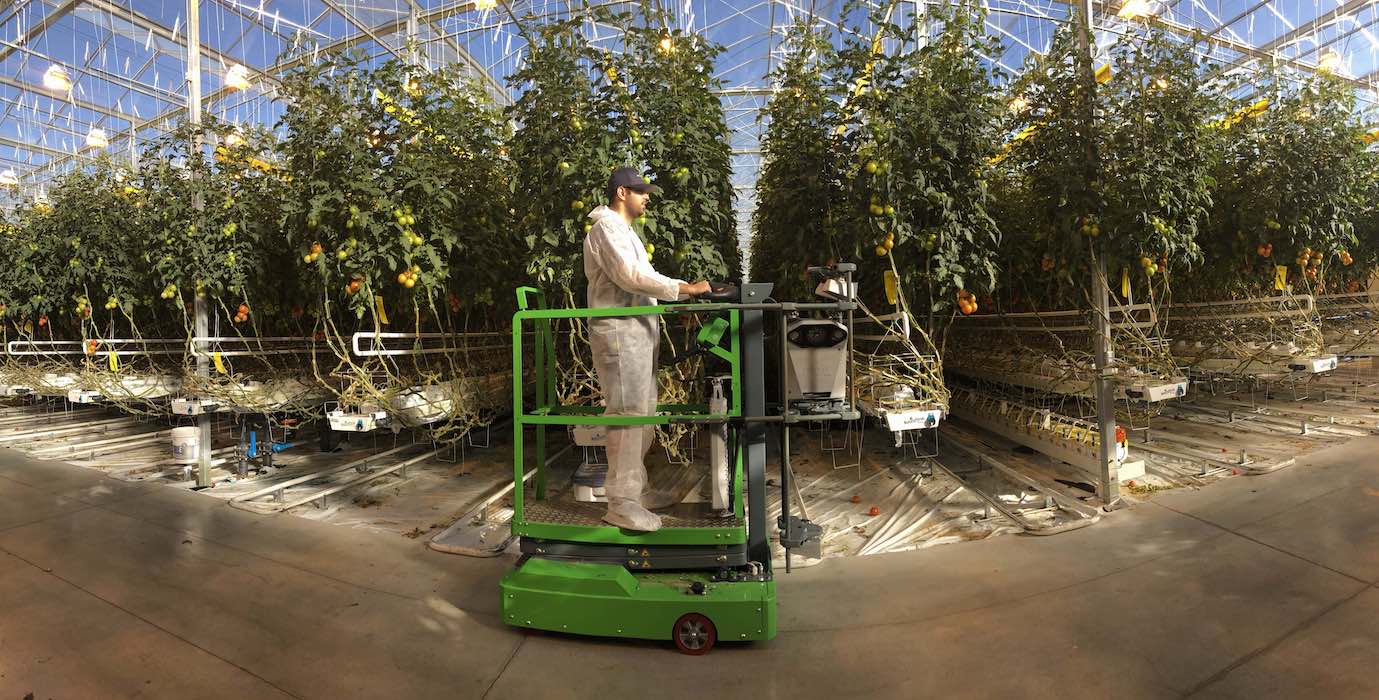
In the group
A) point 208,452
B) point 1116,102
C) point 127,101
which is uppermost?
point 127,101

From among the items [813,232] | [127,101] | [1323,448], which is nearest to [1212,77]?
[813,232]

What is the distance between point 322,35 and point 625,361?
8.22m

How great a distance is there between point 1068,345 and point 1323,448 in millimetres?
2395

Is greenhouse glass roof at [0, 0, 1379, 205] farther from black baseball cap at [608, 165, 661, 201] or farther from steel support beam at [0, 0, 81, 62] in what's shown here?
black baseball cap at [608, 165, 661, 201]

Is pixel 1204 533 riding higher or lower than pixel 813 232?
lower

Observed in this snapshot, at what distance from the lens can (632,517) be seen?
112 inches

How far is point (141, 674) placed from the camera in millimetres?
2537

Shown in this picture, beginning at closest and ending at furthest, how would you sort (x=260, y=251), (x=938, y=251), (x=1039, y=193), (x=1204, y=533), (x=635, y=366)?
1. (x=635, y=366)
2. (x=1204, y=533)
3. (x=938, y=251)
4. (x=1039, y=193)
5. (x=260, y=251)

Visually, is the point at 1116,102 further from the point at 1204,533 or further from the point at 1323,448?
the point at 1323,448

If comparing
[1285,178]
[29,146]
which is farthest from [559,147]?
[29,146]

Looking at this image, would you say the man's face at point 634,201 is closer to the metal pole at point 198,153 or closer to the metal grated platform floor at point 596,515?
the metal grated platform floor at point 596,515

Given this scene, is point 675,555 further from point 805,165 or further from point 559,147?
point 805,165

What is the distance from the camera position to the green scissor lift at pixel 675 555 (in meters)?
2.64

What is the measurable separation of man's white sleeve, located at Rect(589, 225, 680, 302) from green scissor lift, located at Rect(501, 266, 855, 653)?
0.11m
